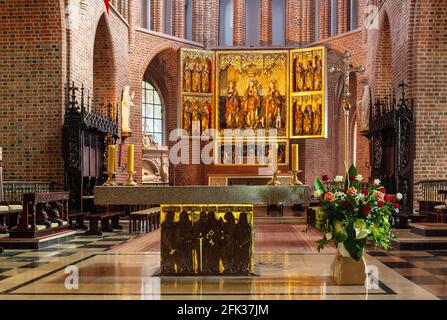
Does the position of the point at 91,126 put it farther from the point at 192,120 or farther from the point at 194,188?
the point at 194,188

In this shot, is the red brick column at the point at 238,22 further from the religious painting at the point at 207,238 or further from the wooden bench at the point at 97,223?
the religious painting at the point at 207,238

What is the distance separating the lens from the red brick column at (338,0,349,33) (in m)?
26.4

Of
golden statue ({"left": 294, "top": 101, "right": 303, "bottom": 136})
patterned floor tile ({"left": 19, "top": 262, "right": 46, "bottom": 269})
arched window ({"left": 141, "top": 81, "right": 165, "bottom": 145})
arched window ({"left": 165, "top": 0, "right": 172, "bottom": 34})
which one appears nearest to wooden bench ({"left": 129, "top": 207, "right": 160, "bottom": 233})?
patterned floor tile ({"left": 19, "top": 262, "right": 46, "bottom": 269})

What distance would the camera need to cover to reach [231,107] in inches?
827

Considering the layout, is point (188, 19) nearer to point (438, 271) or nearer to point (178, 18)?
point (178, 18)

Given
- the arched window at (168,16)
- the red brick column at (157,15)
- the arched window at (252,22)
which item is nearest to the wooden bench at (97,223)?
the red brick column at (157,15)

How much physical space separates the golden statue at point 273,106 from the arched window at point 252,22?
8.07 metres

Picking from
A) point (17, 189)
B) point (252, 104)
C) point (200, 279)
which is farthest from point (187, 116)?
point (200, 279)

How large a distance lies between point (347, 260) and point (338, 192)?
76 centimetres

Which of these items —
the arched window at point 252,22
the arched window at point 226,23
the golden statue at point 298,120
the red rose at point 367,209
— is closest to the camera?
the red rose at point 367,209

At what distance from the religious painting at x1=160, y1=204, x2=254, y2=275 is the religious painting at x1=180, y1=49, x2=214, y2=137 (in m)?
13.4

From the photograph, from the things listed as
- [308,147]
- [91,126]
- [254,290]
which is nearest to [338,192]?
[254,290]

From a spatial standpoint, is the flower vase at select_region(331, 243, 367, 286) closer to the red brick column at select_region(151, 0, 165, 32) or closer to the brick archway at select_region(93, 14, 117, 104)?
the brick archway at select_region(93, 14, 117, 104)

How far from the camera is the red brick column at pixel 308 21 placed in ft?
90.3
